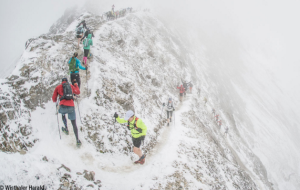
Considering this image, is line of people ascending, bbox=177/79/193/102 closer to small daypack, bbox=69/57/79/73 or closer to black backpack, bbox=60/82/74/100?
small daypack, bbox=69/57/79/73

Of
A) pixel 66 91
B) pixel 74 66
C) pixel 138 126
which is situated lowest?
pixel 138 126

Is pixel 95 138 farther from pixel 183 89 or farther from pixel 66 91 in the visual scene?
pixel 183 89

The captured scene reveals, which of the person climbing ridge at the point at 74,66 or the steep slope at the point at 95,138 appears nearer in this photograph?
the steep slope at the point at 95,138

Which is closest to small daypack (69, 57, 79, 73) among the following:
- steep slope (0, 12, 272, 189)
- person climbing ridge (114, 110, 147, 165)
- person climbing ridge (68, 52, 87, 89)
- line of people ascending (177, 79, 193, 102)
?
person climbing ridge (68, 52, 87, 89)

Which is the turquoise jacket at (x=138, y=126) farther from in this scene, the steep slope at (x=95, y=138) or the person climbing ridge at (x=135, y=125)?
the steep slope at (x=95, y=138)

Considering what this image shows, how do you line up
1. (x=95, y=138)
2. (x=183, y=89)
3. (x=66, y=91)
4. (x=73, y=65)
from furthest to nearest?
1. (x=183, y=89)
2. (x=73, y=65)
3. (x=95, y=138)
4. (x=66, y=91)

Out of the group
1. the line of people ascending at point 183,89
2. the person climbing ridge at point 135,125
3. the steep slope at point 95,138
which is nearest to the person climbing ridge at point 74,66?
the steep slope at point 95,138

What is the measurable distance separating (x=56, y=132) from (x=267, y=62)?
3682 inches

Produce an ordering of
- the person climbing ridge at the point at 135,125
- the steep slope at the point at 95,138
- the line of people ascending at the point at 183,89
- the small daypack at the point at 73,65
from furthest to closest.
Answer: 1. the line of people ascending at the point at 183,89
2. the small daypack at the point at 73,65
3. the person climbing ridge at the point at 135,125
4. the steep slope at the point at 95,138

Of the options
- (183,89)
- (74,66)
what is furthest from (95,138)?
(183,89)

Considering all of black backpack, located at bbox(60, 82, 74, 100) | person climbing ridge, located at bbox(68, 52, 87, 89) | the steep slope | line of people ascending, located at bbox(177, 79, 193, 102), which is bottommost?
line of people ascending, located at bbox(177, 79, 193, 102)

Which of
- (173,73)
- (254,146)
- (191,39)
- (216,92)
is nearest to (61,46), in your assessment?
(173,73)

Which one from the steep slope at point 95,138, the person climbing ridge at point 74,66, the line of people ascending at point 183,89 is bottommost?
the line of people ascending at point 183,89

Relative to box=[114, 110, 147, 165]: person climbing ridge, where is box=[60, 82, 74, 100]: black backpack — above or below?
above
